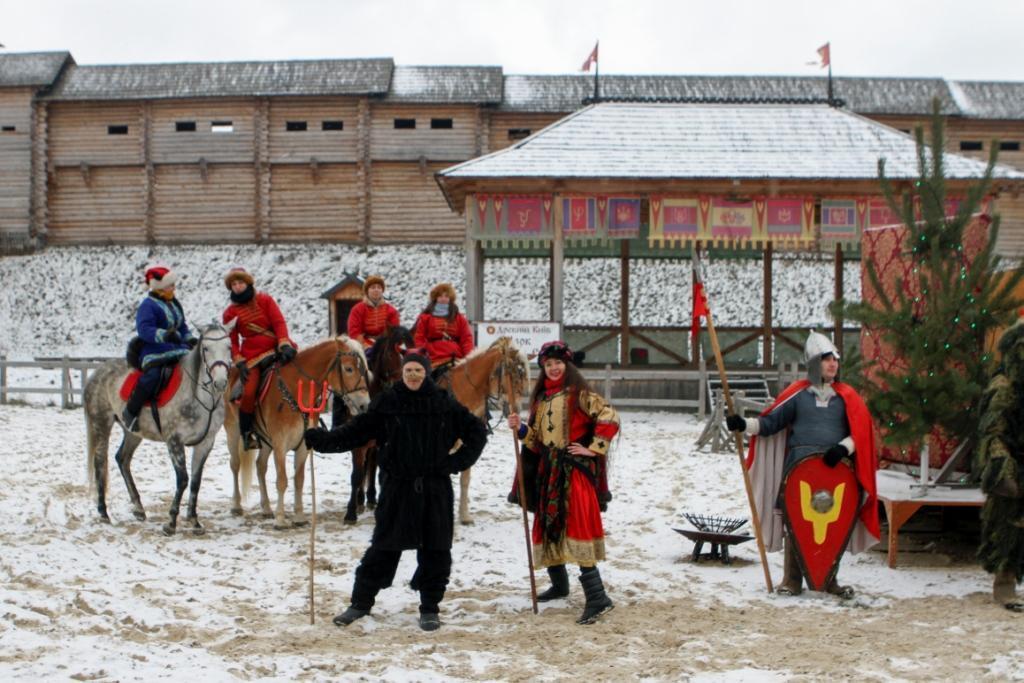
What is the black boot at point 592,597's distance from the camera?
20.1 ft

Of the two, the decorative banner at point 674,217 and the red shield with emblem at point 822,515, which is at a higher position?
the decorative banner at point 674,217

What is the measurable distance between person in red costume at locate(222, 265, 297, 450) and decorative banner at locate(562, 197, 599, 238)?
905cm

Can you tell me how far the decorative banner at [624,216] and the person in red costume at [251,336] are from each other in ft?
31.0

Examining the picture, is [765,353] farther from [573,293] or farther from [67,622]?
[67,622]

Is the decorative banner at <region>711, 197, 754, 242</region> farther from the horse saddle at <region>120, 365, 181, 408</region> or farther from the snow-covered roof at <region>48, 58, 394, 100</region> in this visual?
the snow-covered roof at <region>48, 58, 394, 100</region>

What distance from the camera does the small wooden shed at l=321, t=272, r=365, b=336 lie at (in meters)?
25.4

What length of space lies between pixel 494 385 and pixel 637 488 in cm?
266

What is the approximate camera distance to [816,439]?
6.79 m

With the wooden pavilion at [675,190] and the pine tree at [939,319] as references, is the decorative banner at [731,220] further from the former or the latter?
the pine tree at [939,319]

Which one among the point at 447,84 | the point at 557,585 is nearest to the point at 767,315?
the point at 557,585

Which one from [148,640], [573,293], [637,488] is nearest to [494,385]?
[637,488]

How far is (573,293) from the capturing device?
30703mm

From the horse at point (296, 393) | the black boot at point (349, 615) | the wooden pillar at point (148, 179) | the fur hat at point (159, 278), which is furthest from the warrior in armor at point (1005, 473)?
the wooden pillar at point (148, 179)

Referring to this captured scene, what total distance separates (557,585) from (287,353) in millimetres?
3498
